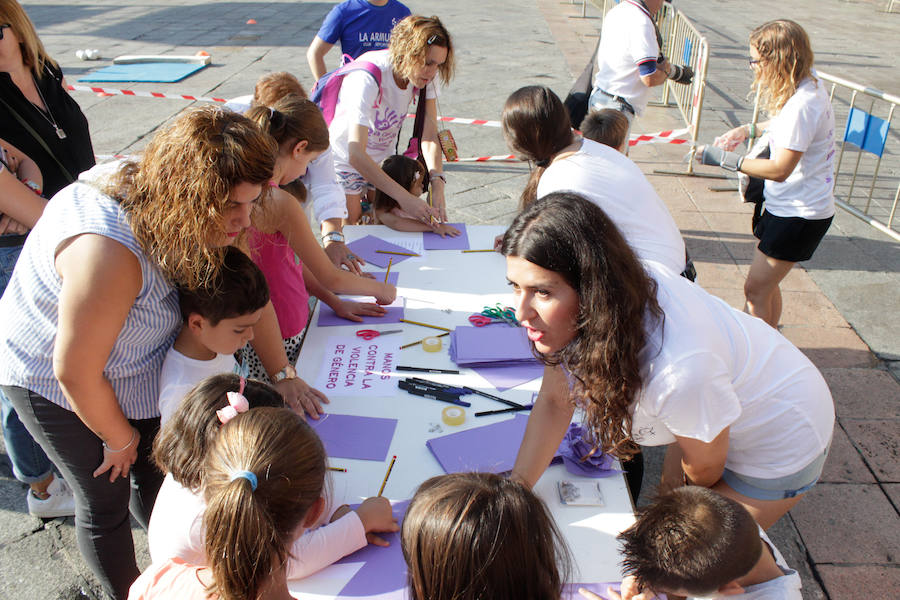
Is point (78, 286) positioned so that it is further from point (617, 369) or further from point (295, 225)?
point (617, 369)

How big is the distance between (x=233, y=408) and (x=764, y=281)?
7.94ft

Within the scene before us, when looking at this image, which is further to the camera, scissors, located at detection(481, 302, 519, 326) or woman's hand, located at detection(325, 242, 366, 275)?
woman's hand, located at detection(325, 242, 366, 275)

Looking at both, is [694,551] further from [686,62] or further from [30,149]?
[686,62]

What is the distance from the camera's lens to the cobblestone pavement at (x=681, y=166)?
86.4 inches

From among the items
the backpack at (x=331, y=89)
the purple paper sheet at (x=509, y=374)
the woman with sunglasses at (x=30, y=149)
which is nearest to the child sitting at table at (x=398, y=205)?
the backpack at (x=331, y=89)

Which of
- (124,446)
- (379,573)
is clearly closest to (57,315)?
(124,446)

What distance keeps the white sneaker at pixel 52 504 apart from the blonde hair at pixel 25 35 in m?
1.38

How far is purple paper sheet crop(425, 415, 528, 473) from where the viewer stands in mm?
1633

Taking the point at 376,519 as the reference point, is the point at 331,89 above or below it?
above

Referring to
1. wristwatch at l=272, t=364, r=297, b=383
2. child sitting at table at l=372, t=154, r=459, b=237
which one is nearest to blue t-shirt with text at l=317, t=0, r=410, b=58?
child sitting at table at l=372, t=154, r=459, b=237

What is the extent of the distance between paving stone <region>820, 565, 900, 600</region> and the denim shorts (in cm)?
72

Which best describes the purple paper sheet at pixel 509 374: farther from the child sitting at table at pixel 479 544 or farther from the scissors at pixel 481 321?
the child sitting at table at pixel 479 544

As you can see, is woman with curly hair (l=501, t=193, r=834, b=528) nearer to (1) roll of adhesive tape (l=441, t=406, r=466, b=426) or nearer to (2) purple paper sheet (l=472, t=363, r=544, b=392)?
(1) roll of adhesive tape (l=441, t=406, r=466, b=426)

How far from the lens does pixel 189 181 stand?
4.35ft
